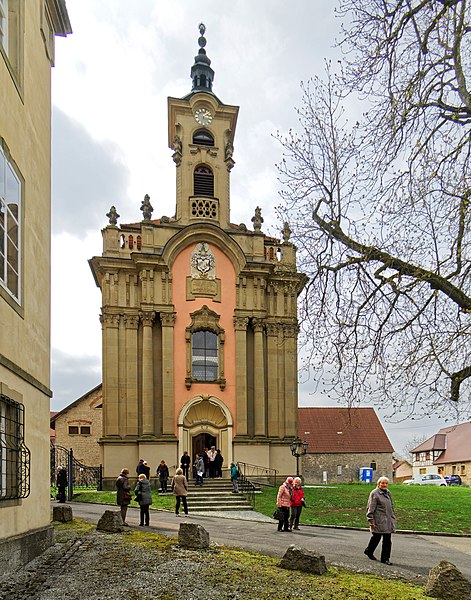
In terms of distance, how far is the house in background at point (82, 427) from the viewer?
48594 mm

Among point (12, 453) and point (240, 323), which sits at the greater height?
point (240, 323)

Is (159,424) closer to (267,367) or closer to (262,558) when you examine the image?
(267,367)

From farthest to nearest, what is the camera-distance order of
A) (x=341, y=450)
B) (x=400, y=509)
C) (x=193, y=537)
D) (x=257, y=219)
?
(x=341, y=450)
(x=257, y=219)
(x=400, y=509)
(x=193, y=537)

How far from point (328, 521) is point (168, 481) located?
11.4 metres

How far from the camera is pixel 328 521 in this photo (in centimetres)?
2067

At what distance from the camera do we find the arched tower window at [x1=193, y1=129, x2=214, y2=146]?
3616 cm

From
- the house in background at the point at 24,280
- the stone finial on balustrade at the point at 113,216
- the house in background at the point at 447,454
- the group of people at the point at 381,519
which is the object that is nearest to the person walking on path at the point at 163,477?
the stone finial on balustrade at the point at 113,216

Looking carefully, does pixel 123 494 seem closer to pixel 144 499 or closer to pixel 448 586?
pixel 144 499

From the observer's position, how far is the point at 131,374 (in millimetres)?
32125

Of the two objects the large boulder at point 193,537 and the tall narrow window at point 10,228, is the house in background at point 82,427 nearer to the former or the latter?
the large boulder at point 193,537

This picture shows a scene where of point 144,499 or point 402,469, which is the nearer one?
point 144,499

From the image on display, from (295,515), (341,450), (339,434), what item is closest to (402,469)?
(339,434)

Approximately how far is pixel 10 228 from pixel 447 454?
65.5m

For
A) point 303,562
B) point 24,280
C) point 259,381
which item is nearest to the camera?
point 303,562
